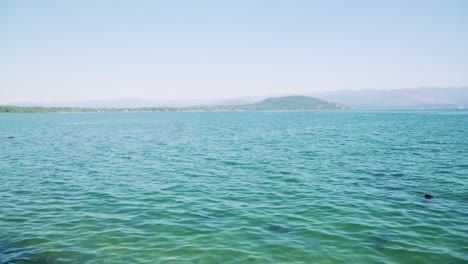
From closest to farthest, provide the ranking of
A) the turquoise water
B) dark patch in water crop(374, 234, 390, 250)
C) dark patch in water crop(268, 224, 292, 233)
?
the turquoise water < dark patch in water crop(374, 234, 390, 250) < dark patch in water crop(268, 224, 292, 233)

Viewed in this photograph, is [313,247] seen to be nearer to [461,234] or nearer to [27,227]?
[461,234]

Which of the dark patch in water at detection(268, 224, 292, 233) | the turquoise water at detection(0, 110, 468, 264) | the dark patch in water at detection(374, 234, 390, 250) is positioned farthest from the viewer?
the dark patch in water at detection(268, 224, 292, 233)

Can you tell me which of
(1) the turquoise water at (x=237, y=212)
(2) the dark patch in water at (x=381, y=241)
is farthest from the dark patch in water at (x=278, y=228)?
(2) the dark patch in water at (x=381, y=241)

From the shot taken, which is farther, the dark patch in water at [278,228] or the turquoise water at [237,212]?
the dark patch in water at [278,228]

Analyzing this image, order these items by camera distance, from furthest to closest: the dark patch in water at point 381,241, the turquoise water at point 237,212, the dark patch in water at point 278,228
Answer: the dark patch in water at point 278,228 → the dark patch in water at point 381,241 → the turquoise water at point 237,212

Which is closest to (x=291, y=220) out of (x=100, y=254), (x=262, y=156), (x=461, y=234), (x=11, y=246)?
(x=461, y=234)

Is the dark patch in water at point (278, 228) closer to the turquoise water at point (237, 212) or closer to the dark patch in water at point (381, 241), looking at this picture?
the turquoise water at point (237, 212)

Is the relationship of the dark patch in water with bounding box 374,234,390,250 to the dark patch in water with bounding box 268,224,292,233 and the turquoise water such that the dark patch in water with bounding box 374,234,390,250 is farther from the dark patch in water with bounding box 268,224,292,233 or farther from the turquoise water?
the dark patch in water with bounding box 268,224,292,233

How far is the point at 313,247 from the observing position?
48.6 feet

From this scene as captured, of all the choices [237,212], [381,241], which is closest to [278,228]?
[237,212]

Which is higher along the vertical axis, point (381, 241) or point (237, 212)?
point (237, 212)

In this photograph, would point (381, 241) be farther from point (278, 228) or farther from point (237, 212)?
point (237, 212)

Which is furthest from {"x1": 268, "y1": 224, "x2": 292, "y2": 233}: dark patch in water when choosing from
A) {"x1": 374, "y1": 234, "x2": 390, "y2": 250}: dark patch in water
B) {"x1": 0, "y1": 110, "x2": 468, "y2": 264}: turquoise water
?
{"x1": 374, "y1": 234, "x2": 390, "y2": 250}: dark patch in water

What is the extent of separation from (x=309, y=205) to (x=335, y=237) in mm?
4899
